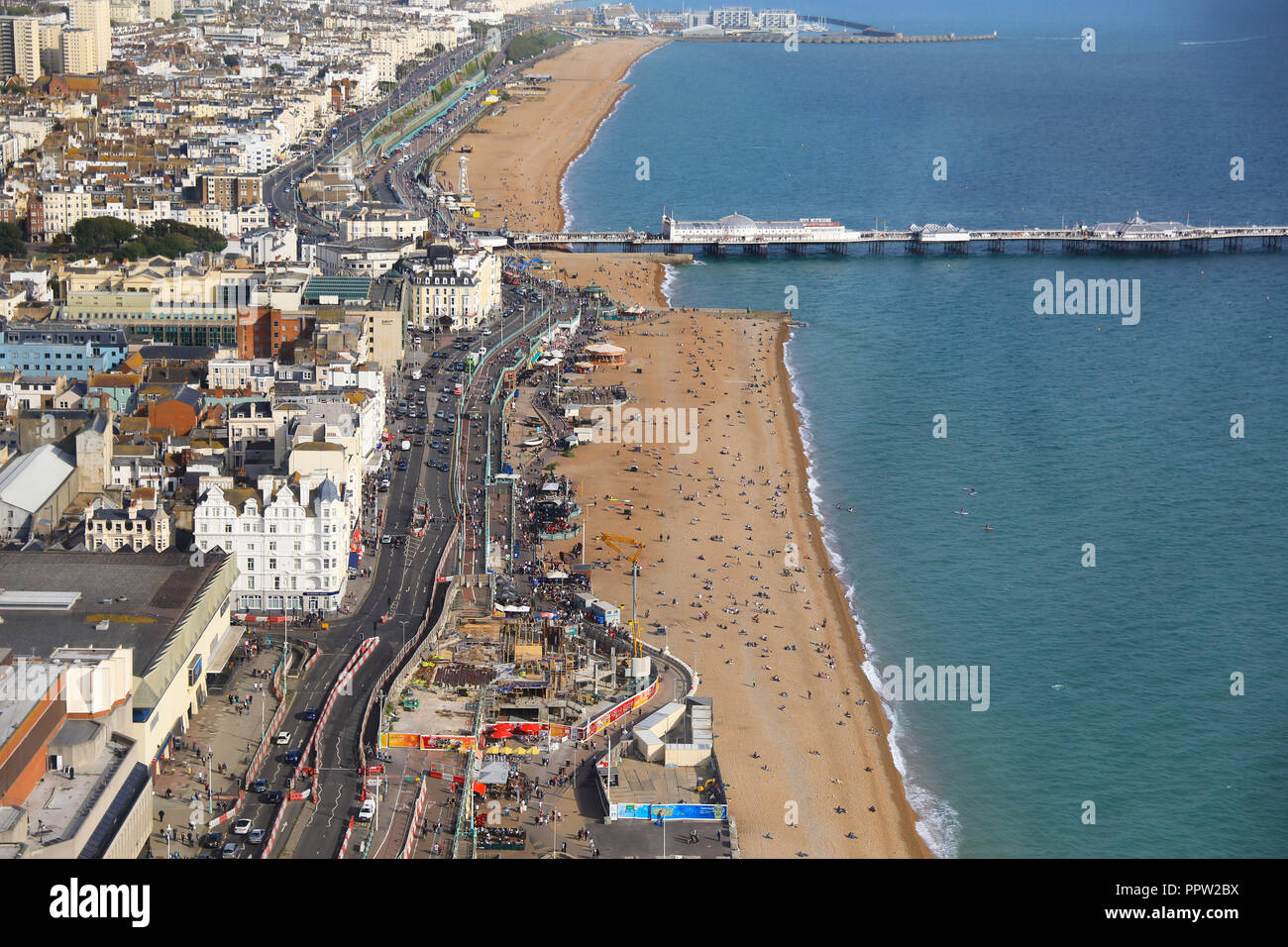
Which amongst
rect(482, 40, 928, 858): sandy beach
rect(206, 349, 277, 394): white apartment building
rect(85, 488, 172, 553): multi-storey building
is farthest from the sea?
rect(206, 349, 277, 394): white apartment building

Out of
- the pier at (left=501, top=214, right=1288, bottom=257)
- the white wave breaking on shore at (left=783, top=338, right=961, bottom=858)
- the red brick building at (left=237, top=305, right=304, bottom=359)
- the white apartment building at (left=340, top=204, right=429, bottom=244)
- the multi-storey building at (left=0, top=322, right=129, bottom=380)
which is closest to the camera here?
the white wave breaking on shore at (left=783, top=338, right=961, bottom=858)

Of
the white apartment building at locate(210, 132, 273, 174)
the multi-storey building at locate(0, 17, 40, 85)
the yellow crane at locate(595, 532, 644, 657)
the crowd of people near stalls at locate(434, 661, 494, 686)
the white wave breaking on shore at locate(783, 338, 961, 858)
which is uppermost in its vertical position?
the multi-storey building at locate(0, 17, 40, 85)

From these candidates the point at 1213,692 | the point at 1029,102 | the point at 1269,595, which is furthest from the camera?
Answer: the point at 1029,102

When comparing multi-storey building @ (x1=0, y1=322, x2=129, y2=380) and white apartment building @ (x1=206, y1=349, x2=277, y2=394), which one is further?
multi-storey building @ (x1=0, y1=322, x2=129, y2=380)

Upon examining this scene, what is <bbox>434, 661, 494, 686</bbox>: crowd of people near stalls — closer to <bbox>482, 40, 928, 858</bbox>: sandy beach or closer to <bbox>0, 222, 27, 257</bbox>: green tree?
<bbox>482, 40, 928, 858</bbox>: sandy beach

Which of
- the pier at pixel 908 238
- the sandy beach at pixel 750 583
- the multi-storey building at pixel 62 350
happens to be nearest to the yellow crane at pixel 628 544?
the sandy beach at pixel 750 583

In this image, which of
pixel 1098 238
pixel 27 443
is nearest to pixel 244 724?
pixel 27 443
